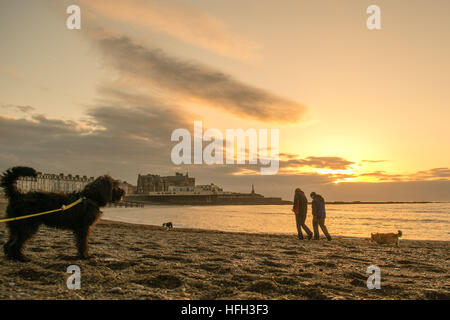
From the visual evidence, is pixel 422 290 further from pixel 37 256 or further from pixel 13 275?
pixel 37 256

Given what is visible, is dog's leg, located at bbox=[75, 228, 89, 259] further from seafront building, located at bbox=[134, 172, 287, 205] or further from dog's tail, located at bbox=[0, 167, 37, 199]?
seafront building, located at bbox=[134, 172, 287, 205]

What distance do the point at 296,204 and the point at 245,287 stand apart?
9077 millimetres

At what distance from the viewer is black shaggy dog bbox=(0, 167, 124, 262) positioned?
202 inches

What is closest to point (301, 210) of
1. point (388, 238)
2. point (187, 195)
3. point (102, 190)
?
point (388, 238)

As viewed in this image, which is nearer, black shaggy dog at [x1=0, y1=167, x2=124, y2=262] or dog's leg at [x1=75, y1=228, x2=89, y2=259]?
black shaggy dog at [x1=0, y1=167, x2=124, y2=262]

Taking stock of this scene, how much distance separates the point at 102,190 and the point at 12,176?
1.49 metres

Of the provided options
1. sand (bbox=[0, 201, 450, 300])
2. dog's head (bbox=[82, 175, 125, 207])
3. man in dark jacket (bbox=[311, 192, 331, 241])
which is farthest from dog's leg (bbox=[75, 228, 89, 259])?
man in dark jacket (bbox=[311, 192, 331, 241])

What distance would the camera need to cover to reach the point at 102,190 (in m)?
5.96

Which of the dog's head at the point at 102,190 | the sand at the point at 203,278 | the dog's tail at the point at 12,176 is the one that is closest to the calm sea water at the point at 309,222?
the sand at the point at 203,278

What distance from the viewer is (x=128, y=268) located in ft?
17.1

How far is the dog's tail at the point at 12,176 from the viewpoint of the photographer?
16.6 feet

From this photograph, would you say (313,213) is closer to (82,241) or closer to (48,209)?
(82,241)

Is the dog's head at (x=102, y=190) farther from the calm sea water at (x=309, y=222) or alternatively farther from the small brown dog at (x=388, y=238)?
the calm sea water at (x=309, y=222)
